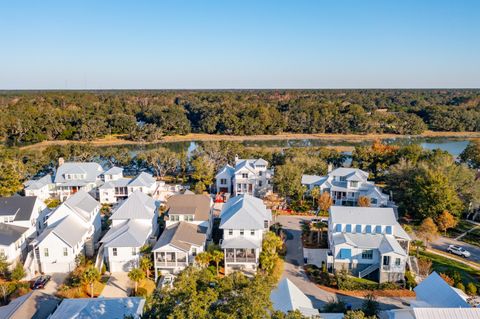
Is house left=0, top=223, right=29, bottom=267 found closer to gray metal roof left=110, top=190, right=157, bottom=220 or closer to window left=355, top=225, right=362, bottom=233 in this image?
gray metal roof left=110, top=190, right=157, bottom=220

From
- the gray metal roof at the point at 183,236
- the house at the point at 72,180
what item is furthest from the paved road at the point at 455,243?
the house at the point at 72,180

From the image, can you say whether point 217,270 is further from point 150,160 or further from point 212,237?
point 150,160

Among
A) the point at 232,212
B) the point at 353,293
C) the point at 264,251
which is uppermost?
the point at 232,212

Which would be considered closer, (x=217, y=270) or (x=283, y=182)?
(x=217, y=270)

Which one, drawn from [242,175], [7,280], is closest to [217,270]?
[7,280]

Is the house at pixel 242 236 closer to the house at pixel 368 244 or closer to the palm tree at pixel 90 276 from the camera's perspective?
the house at pixel 368 244

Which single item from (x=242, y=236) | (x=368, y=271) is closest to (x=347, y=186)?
(x=368, y=271)

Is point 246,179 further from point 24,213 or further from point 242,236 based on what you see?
point 24,213
